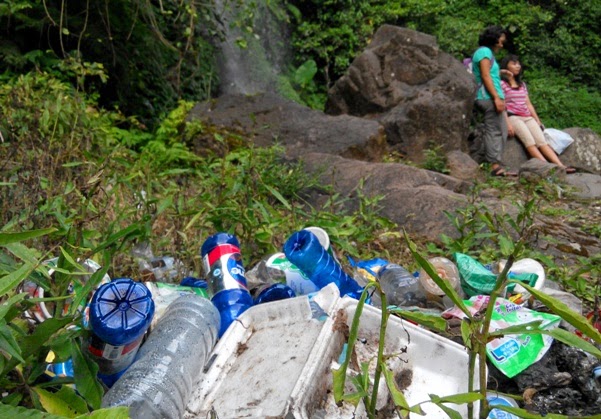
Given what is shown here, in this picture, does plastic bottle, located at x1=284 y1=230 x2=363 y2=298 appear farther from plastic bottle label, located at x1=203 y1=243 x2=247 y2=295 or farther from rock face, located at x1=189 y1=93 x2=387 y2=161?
rock face, located at x1=189 y1=93 x2=387 y2=161

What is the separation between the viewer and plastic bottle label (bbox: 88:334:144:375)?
1.85 metres

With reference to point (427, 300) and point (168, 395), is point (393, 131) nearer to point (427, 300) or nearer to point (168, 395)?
point (427, 300)

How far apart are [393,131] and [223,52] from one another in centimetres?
246

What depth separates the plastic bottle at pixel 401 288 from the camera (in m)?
2.67

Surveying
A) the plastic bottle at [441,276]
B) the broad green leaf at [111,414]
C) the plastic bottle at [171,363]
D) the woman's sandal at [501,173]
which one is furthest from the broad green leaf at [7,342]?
the woman's sandal at [501,173]

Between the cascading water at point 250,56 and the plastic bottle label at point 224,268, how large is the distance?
5888 millimetres

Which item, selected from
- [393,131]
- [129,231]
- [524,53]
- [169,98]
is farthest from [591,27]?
[129,231]

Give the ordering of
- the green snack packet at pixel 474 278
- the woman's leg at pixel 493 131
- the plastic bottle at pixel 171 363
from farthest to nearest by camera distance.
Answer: the woman's leg at pixel 493 131 < the green snack packet at pixel 474 278 < the plastic bottle at pixel 171 363

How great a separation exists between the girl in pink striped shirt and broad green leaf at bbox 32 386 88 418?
7.40 m

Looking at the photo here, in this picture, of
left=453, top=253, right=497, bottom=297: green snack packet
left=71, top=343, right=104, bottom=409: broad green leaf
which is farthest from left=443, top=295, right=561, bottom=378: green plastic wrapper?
left=71, top=343, right=104, bottom=409: broad green leaf

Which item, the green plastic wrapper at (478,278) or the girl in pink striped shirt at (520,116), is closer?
the green plastic wrapper at (478,278)

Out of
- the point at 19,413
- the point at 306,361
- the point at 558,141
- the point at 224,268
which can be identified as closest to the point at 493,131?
the point at 558,141

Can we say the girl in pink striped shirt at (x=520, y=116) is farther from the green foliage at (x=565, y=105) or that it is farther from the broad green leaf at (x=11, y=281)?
the broad green leaf at (x=11, y=281)

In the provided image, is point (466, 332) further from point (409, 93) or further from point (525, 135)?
point (525, 135)
